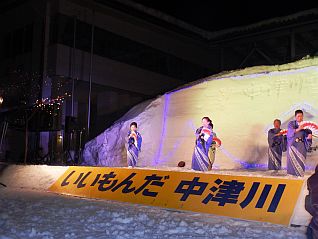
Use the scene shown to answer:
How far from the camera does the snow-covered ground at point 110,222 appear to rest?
4.68 metres

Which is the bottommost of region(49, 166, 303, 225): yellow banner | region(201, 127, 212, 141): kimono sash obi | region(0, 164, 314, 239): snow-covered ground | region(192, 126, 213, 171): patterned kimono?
region(0, 164, 314, 239): snow-covered ground

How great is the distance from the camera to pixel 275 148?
932 cm

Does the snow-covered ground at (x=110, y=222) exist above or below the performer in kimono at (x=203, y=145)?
below

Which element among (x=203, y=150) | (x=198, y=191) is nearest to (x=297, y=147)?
(x=203, y=150)

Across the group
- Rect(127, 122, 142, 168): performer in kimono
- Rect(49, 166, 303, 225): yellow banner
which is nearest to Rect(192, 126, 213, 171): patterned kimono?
Rect(127, 122, 142, 168): performer in kimono

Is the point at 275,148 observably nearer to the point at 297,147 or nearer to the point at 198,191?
the point at 297,147

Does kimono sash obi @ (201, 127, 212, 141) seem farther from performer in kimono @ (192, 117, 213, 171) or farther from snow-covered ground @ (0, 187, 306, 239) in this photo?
snow-covered ground @ (0, 187, 306, 239)

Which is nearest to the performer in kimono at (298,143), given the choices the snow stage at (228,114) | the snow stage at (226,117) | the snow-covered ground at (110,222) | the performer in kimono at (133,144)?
the snow stage at (226,117)

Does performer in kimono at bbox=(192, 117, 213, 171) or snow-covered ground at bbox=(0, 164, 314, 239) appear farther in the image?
performer in kimono at bbox=(192, 117, 213, 171)

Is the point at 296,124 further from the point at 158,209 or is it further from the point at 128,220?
the point at 128,220

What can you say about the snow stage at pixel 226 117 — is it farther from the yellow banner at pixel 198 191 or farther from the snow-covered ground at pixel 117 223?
the snow-covered ground at pixel 117 223

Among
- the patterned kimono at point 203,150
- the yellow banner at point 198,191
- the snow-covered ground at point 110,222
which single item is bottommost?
the snow-covered ground at point 110,222

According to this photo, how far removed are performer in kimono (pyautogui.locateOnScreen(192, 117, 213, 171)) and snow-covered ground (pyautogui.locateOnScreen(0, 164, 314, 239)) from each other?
112 inches

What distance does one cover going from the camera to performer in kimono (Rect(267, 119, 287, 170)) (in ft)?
29.7
